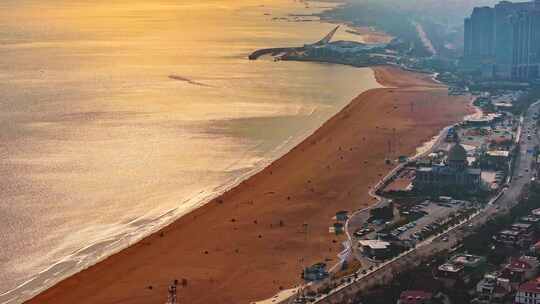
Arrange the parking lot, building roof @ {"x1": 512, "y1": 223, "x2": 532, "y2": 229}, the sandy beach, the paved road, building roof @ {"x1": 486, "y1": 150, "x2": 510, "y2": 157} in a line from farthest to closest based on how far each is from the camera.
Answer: building roof @ {"x1": 486, "y1": 150, "x2": 510, "y2": 157} < the parking lot < building roof @ {"x1": 512, "y1": 223, "x2": 532, "y2": 229} < the sandy beach < the paved road

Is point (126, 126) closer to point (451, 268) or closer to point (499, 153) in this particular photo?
point (499, 153)

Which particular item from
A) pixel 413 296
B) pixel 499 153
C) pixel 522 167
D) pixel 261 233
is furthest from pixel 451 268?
pixel 499 153

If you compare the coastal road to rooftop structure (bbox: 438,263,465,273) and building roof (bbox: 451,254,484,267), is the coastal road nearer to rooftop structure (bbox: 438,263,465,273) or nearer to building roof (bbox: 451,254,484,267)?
building roof (bbox: 451,254,484,267)

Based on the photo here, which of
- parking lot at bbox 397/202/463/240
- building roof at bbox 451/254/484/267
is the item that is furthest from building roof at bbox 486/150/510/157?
building roof at bbox 451/254/484/267

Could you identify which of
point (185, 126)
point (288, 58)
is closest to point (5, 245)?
point (185, 126)

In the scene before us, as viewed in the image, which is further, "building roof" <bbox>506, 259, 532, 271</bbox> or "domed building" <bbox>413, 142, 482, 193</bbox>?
"domed building" <bbox>413, 142, 482, 193</bbox>

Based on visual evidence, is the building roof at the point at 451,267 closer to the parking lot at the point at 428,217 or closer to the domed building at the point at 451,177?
the parking lot at the point at 428,217

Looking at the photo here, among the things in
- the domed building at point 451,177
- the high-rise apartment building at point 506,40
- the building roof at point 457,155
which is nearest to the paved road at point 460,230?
the domed building at point 451,177
